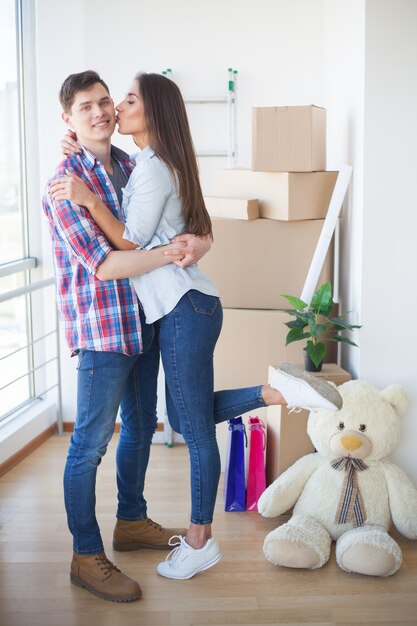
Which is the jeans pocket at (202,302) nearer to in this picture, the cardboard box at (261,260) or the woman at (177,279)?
the woman at (177,279)

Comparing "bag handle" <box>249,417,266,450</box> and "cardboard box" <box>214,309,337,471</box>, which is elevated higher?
"cardboard box" <box>214,309,337,471</box>

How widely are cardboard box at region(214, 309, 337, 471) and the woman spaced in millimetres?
756

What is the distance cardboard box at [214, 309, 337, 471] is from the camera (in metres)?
3.00

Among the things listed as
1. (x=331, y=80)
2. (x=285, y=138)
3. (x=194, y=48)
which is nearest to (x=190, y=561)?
(x=285, y=138)

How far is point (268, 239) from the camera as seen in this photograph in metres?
3.07

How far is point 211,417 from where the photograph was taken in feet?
7.25

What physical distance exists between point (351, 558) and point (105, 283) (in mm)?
1036

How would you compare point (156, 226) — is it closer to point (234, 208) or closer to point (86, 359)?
point (86, 359)

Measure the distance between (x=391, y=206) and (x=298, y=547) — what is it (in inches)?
45.4

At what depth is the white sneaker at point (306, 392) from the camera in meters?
2.19

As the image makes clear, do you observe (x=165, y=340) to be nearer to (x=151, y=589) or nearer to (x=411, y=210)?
(x=151, y=589)

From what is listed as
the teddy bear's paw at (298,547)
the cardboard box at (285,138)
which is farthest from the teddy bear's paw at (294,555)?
the cardboard box at (285,138)

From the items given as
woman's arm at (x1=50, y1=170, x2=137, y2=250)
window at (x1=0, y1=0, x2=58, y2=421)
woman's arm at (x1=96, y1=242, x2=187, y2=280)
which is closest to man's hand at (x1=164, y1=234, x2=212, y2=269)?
woman's arm at (x1=96, y1=242, x2=187, y2=280)

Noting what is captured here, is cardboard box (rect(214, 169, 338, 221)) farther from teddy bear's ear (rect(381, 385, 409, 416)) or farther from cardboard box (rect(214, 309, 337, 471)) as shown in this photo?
teddy bear's ear (rect(381, 385, 409, 416))
